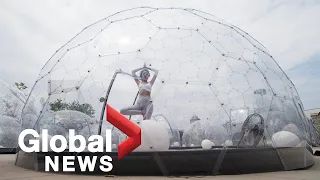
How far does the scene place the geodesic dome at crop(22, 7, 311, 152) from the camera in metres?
9.09

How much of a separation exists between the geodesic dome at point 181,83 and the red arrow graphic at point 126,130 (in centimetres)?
184

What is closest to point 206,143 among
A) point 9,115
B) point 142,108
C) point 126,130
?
point 142,108

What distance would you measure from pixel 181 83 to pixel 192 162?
2.67 m

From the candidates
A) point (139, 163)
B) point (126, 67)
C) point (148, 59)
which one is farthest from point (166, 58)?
point (139, 163)

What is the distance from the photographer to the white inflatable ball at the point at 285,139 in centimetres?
931

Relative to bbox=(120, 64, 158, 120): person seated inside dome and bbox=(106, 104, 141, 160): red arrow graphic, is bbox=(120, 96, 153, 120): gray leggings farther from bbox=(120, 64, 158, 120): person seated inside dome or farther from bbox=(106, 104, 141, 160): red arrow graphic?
bbox=(106, 104, 141, 160): red arrow graphic

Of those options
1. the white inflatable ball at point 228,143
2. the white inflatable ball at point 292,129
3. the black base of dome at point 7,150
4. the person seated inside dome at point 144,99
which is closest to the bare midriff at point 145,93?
the person seated inside dome at point 144,99

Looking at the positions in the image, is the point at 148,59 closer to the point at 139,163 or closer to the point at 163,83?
the point at 163,83

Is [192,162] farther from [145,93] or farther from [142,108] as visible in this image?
[145,93]

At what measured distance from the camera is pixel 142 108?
906 centimetres

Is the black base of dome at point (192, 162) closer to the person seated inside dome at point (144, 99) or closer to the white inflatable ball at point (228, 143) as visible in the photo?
the white inflatable ball at point (228, 143)

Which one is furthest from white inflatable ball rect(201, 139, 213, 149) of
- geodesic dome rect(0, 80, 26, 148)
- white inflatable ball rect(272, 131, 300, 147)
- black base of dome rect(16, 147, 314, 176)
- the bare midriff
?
geodesic dome rect(0, 80, 26, 148)

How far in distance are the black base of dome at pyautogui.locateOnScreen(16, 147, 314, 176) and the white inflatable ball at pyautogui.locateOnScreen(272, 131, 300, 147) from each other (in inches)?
27.0

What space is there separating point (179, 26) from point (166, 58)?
5.22ft
